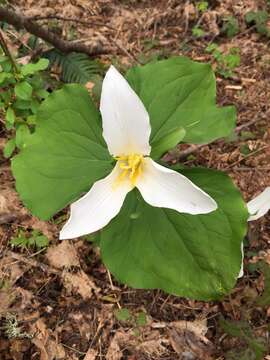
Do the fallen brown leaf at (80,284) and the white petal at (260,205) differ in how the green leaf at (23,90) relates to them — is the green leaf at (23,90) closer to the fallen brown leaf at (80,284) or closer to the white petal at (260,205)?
the fallen brown leaf at (80,284)

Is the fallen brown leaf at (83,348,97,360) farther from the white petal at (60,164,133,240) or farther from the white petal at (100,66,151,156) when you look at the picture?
the white petal at (100,66,151,156)

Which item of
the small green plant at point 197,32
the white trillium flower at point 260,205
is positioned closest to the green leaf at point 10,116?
the white trillium flower at point 260,205

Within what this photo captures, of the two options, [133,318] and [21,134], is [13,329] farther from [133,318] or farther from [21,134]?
[21,134]

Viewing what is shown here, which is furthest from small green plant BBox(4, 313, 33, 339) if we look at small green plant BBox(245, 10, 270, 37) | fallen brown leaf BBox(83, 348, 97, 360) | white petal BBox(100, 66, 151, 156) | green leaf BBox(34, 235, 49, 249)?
small green plant BBox(245, 10, 270, 37)

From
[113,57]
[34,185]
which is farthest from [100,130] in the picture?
[113,57]

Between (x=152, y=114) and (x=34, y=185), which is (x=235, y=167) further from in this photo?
(x=34, y=185)
